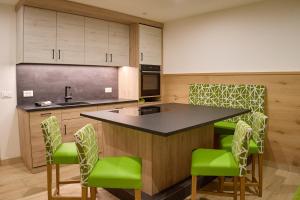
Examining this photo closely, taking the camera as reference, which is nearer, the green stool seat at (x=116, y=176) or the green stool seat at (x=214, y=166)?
the green stool seat at (x=116, y=176)

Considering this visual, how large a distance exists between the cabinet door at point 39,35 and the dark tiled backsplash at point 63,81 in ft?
1.43

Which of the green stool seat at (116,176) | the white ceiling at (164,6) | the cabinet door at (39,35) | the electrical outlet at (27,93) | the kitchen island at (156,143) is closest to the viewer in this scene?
the green stool seat at (116,176)

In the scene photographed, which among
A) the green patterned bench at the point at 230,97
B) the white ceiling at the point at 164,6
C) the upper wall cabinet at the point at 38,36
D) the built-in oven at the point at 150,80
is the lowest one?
the green patterned bench at the point at 230,97

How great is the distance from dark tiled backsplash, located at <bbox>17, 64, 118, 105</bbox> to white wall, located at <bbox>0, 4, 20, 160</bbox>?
0.39 feet

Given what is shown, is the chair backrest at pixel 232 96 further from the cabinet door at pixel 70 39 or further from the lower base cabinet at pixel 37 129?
the cabinet door at pixel 70 39

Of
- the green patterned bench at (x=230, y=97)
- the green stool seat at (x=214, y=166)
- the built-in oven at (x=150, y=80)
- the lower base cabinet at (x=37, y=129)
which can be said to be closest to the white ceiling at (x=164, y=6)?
the built-in oven at (x=150, y=80)

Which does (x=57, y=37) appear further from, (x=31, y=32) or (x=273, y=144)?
(x=273, y=144)

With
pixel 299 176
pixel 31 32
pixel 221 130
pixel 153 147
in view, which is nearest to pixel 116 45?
pixel 31 32

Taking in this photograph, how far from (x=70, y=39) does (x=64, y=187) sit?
2.23 meters

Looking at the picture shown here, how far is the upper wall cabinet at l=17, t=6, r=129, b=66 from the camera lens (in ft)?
10.8

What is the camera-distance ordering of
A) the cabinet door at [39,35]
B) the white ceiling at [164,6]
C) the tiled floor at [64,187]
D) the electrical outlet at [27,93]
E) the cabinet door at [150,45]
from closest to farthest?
the tiled floor at [64,187] → the cabinet door at [39,35] → the white ceiling at [164,6] → the electrical outlet at [27,93] → the cabinet door at [150,45]

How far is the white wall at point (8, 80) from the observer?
345 centimetres

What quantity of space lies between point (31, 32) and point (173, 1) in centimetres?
212

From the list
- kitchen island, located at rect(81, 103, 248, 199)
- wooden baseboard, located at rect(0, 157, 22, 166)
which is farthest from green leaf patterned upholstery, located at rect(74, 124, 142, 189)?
wooden baseboard, located at rect(0, 157, 22, 166)
